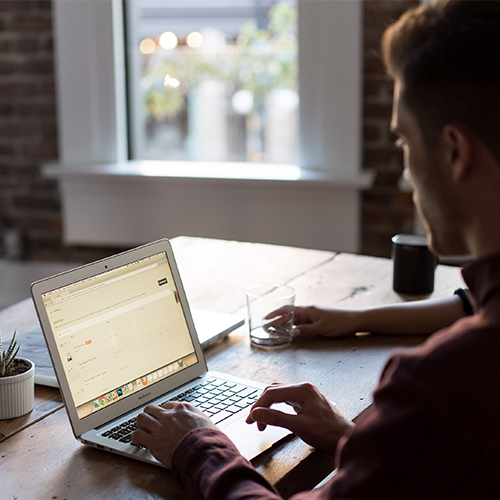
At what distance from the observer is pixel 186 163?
3070 mm

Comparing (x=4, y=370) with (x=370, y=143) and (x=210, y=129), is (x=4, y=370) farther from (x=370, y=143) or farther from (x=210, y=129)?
(x=210, y=129)

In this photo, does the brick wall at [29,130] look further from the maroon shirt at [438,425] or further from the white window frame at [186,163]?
the maroon shirt at [438,425]

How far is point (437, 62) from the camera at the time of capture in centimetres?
68

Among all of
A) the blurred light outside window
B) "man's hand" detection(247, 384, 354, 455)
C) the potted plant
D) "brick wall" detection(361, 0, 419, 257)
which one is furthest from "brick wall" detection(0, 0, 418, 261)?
the potted plant

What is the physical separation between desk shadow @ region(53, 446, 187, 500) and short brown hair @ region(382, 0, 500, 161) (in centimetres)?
56

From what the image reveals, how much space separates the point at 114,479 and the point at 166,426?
10 centimetres

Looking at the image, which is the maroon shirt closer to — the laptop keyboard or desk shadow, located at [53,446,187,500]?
desk shadow, located at [53,446,187,500]

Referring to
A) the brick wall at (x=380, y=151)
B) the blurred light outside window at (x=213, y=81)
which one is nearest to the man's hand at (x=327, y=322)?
the brick wall at (x=380, y=151)

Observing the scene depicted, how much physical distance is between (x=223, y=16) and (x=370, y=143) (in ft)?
2.91

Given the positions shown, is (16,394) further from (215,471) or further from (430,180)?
(430,180)

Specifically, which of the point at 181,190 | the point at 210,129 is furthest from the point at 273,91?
the point at 181,190

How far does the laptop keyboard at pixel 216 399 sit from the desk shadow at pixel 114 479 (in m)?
0.05

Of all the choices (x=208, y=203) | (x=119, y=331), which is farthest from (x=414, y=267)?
(x=208, y=203)

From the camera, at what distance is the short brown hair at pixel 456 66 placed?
2.14 feet
